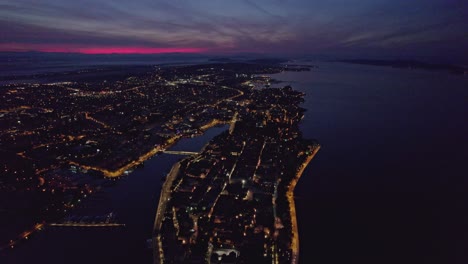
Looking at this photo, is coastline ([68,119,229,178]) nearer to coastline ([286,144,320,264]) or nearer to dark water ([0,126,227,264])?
dark water ([0,126,227,264])

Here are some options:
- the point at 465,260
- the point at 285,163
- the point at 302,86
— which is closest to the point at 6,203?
the point at 285,163

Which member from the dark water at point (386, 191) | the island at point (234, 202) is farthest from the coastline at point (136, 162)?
the dark water at point (386, 191)

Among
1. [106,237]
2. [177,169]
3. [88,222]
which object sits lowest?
[106,237]

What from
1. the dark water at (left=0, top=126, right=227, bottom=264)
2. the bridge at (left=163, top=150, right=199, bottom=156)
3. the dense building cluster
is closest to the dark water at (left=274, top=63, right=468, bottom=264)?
the dark water at (left=0, top=126, right=227, bottom=264)

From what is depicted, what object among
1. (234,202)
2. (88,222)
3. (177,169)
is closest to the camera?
(88,222)

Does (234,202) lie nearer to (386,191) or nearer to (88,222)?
(88,222)

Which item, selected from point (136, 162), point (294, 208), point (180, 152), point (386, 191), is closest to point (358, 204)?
point (386, 191)

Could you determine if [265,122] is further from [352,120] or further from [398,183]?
[398,183]

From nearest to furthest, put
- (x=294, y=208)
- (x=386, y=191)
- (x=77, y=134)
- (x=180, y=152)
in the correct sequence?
1. (x=294, y=208)
2. (x=386, y=191)
3. (x=180, y=152)
4. (x=77, y=134)
